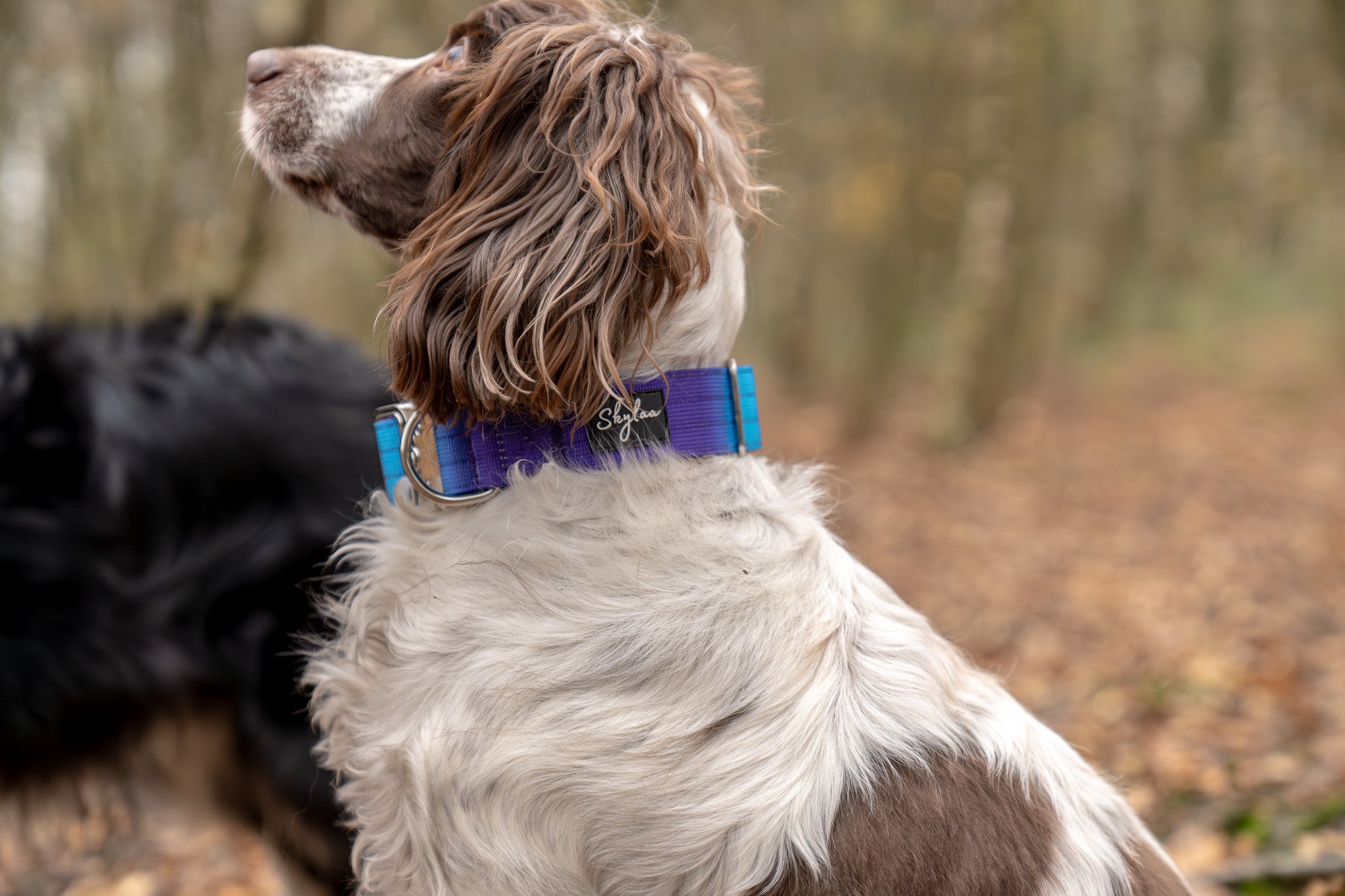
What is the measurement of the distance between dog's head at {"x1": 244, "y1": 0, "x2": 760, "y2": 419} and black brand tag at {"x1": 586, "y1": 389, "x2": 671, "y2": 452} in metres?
0.07

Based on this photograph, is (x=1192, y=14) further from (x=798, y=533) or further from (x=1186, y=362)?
(x=798, y=533)

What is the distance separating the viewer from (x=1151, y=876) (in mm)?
2162

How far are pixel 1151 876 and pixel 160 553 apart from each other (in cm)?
277

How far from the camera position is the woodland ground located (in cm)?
416

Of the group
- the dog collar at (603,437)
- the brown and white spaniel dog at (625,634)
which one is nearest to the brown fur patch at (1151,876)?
the brown and white spaniel dog at (625,634)

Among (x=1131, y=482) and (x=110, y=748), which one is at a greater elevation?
(x=110, y=748)

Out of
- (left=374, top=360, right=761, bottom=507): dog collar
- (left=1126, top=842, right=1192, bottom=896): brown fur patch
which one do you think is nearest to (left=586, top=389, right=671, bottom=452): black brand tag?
(left=374, top=360, right=761, bottom=507): dog collar

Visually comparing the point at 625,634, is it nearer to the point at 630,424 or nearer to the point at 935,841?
the point at 630,424

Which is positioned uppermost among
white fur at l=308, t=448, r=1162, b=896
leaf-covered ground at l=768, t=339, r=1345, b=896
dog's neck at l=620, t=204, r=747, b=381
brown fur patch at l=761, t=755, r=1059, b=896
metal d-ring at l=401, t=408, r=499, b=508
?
dog's neck at l=620, t=204, r=747, b=381

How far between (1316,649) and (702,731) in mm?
5993

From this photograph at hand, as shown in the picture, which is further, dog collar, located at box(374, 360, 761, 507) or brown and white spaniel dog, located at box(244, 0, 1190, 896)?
dog collar, located at box(374, 360, 761, 507)

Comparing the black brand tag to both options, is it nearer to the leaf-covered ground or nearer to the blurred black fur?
the leaf-covered ground

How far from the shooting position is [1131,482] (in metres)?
12.2

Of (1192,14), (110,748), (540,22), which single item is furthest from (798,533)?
(1192,14)
